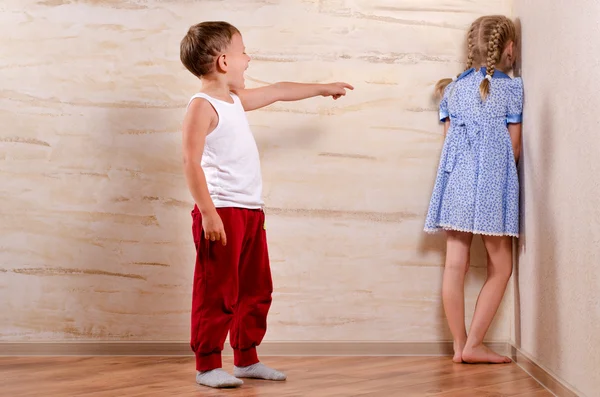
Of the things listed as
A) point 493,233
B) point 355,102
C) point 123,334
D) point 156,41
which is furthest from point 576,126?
point 123,334

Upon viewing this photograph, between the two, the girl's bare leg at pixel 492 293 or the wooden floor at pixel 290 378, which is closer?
the wooden floor at pixel 290 378

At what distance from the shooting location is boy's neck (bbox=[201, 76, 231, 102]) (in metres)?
2.39

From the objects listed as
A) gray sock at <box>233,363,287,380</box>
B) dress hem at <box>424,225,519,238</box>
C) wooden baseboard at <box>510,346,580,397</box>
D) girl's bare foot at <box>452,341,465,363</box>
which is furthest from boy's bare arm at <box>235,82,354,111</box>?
wooden baseboard at <box>510,346,580,397</box>

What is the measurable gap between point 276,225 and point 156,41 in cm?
75

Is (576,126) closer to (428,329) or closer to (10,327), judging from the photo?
(428,329)

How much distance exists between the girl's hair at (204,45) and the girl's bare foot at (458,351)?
119 centimetres

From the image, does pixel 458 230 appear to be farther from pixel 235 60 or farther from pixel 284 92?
pixel 235 60

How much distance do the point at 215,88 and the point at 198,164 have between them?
0.27 metres

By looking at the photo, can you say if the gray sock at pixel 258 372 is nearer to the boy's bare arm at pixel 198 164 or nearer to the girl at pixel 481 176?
the boy's bare arm at pixel 198 164

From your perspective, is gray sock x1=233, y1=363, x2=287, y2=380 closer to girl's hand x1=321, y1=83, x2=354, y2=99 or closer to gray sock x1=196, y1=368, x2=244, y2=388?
gray sock x1=196, y1=368, x2=244, y2=388

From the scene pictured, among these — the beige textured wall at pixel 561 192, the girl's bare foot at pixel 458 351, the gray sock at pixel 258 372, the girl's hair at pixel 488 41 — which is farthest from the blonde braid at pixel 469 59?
the gray sock at pixel 258 372

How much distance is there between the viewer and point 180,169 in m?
2.77

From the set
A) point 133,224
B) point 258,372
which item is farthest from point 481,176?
point 133,224

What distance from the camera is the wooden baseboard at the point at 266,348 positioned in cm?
276
